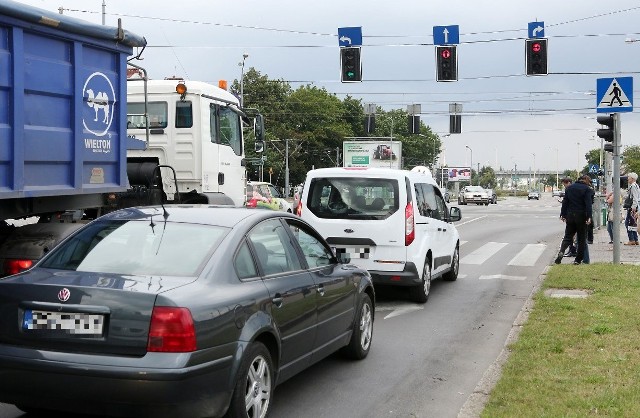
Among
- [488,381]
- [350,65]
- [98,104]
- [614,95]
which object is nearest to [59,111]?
[98,104]

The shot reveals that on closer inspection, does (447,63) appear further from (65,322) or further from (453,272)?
(65,322)

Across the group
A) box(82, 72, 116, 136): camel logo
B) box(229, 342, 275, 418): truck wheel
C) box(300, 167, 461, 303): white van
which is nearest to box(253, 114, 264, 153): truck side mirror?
box(300, 167, 461, 303): white van

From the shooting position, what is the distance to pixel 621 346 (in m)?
7.53

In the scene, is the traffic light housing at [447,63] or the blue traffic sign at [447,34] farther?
the traffic light housing at [447,63]

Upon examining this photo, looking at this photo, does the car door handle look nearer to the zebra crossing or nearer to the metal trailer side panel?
the metal trailer side panel

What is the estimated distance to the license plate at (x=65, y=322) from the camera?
4551mm

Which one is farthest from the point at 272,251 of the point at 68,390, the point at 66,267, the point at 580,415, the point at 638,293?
the point at 638,293

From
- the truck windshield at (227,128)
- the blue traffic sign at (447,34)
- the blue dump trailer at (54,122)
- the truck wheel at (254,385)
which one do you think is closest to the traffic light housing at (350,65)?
the blue traffic sign at (447,34)

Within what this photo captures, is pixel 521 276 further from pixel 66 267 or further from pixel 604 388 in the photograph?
pixel 66 267

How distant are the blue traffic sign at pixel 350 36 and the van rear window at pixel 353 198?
47.4 feet

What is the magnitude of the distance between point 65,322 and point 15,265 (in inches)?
130

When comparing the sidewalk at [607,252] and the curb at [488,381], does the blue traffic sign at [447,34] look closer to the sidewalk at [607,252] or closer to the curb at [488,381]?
the sidewalk at [607,252]

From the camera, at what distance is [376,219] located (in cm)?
1056

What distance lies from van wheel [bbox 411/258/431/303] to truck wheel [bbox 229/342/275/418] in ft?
19.0
